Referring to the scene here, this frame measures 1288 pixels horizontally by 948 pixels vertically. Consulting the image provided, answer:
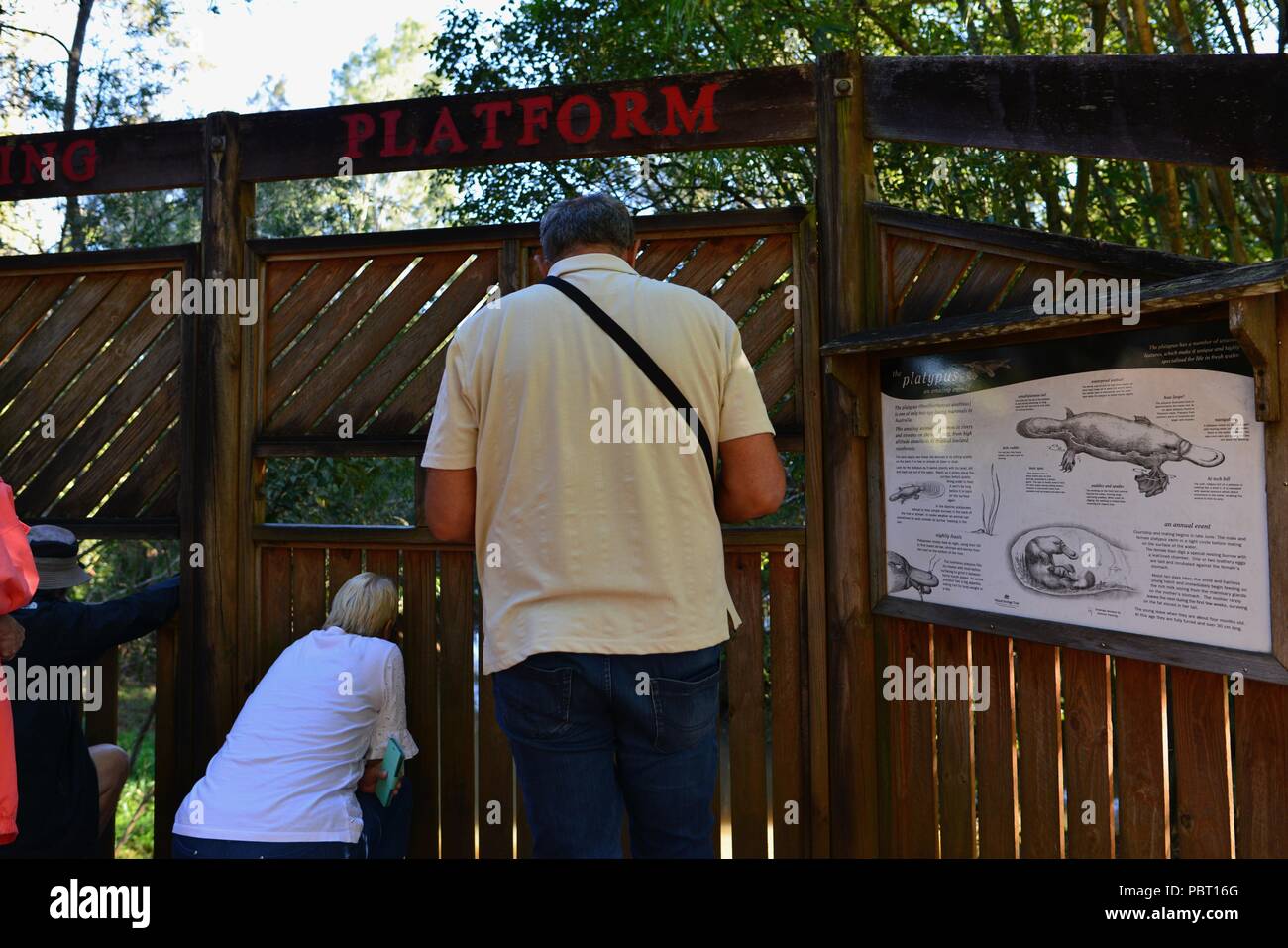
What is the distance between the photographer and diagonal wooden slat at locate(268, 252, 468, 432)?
352 centimetres

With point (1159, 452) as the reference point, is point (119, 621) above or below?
below

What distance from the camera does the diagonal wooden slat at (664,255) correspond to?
332 centimetres

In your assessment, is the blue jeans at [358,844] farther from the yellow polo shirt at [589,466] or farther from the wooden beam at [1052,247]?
the wooden beam at [1052,247]

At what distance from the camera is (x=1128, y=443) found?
2438 millimetres

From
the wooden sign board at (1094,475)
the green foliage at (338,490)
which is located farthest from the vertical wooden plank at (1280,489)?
the green foliage at (338,490)

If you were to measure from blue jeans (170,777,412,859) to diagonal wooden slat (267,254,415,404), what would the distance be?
1.43 metres

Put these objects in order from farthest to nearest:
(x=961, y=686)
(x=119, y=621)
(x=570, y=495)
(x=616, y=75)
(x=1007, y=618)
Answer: (x=616, y=75), (x=119, y=621), (x=961, y=686), (x=1007, y=618), (x=570, y=495)

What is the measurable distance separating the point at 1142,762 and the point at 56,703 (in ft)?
10.2

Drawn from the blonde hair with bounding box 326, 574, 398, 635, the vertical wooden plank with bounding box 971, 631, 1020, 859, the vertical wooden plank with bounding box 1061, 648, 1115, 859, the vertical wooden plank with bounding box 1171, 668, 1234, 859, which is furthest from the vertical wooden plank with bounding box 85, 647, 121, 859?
the vertical wooden plank with bounding box 1171, 668, 1234, 859

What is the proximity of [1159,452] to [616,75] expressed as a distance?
4.87 m

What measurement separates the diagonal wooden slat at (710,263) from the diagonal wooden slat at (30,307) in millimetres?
2337
